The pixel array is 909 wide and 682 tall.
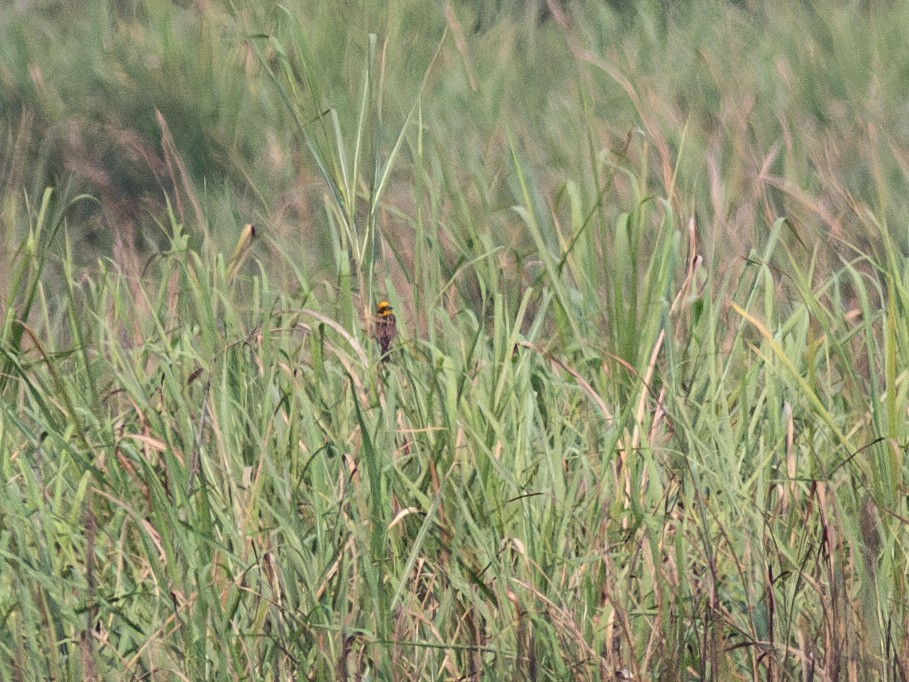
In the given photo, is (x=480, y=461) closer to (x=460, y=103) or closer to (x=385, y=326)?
(x=385, y=326)

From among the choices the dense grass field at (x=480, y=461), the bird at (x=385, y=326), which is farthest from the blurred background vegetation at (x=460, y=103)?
the bird at (x=385, y=326)

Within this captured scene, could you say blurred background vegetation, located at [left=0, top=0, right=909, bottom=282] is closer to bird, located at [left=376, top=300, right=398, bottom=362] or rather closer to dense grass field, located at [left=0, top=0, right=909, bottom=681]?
dense grass field, located at [left=0, top=0, right=909, bottom=681]

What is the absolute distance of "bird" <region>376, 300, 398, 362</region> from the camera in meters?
2.11

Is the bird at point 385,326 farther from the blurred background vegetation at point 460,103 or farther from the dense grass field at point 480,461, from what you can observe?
the blurred background vegetation at point 460,103

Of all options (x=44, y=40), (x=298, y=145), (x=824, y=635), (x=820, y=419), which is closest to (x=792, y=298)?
(x=820, y=419)

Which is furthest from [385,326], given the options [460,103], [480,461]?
[460,103]

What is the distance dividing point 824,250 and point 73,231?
188cm

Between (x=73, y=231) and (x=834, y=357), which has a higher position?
(x=834, y=357)

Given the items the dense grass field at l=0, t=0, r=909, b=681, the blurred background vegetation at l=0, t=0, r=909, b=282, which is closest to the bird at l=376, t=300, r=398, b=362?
the dense grass field at l=0, t=0, r=909, b=681

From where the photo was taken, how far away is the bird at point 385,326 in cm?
211

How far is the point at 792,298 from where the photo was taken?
2.63m

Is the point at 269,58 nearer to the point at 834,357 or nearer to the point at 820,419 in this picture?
the point at 834,357

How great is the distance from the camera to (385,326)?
83.4 inches

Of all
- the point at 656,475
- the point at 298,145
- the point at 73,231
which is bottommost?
the point at 73,231
